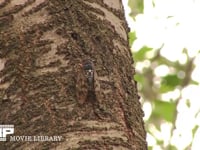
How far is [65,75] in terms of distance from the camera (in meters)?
0.82

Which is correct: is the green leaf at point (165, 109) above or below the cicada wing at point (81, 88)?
above

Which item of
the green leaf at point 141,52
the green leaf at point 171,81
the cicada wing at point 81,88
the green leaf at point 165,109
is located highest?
the green leaf at point 141,52

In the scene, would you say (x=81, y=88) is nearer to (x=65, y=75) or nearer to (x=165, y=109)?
(x=65, y=75)

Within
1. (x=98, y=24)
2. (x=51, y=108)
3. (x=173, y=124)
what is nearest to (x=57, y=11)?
(x=98, y=24)

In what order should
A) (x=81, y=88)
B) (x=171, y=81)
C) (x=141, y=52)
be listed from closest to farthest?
(x=81, y=88) < (x=141, y=52) < (x=171, y=81)

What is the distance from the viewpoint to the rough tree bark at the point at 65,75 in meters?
0.78

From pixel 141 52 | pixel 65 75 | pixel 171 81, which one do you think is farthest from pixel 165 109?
pixel 65 75

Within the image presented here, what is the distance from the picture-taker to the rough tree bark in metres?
0.78

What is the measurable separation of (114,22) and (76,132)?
0.78 feet

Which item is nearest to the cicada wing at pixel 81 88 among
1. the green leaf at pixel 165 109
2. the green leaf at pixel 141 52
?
the green leaf at pixel 141 52

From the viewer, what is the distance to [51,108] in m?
0.79

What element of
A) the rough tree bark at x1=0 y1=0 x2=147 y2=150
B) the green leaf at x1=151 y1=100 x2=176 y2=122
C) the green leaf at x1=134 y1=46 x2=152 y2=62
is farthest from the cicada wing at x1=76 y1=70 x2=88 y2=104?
the green leaf at x1=151 y1=100 x2=176 y2=122

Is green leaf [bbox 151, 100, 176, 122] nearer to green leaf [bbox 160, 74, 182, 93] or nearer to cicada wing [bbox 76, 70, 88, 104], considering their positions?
green leaf [bbox 160, 74, 182, 93]

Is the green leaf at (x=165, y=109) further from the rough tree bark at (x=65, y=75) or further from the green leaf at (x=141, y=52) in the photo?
the rough tree bark at (x=65, y=75)
